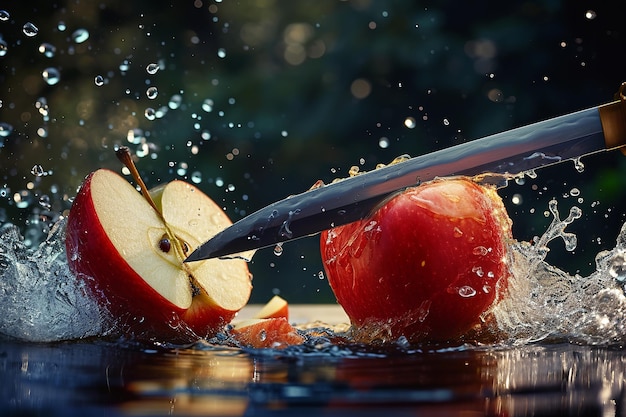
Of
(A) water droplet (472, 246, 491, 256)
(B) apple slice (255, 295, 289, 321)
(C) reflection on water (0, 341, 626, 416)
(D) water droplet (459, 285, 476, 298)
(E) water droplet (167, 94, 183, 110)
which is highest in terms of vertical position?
(E) water droplet (167, 94, 183, 110)

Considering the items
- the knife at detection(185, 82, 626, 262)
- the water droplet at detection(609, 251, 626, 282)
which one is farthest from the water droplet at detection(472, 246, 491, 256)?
the water droplet at detection(609, 251, 626, 282)

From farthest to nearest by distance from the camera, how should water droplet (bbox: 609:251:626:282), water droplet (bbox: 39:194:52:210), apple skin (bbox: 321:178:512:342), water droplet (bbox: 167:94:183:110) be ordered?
water droplet (bbox: 167:94:183:110) < water droplet (bbox: 39:194:52:210) < water droplet (bbox: 609:251:626:282) < apple skin (bbox: 321:178:512:342)

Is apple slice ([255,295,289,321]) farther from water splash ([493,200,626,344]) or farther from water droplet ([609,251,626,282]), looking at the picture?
water droplet ([609,251,626,282])

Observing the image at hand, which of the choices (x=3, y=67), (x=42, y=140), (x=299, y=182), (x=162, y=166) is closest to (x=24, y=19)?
(x=3, y=67)

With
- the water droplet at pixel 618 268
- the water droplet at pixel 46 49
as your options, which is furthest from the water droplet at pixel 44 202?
the water droplet at pixel 618 268

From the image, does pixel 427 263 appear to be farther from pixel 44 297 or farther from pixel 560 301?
pixel 44 297

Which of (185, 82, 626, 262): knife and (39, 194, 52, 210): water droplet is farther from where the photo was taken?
(39, 194, 52, 210): water droplet
